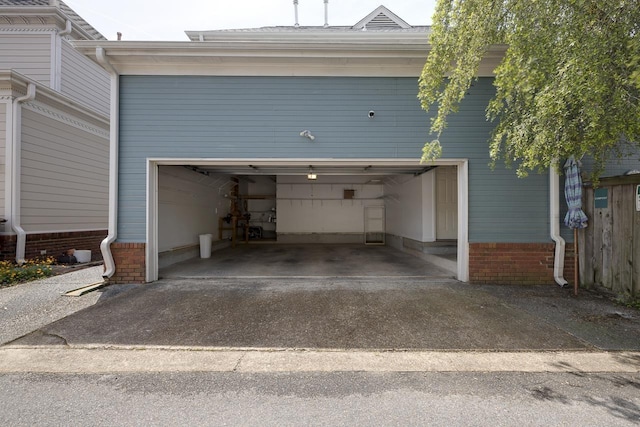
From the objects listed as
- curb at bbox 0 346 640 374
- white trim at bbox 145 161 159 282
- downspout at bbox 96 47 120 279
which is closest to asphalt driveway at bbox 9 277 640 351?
curb at bbox 0 346 640 374

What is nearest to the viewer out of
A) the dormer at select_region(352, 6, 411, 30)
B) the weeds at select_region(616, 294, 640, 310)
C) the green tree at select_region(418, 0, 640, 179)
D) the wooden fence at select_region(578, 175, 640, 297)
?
the green tree at select_region(418, 0, 640, 179)

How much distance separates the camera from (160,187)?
7352mm

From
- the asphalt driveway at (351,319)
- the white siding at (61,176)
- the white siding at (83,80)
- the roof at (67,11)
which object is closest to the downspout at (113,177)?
the asphalt driveway at (351,319)

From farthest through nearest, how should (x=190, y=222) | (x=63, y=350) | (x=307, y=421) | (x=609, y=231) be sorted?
(x=190, y=222) → (x=609, y=231) → (x=63, y=350) → (x=307, y=421)

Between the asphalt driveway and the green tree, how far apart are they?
7.09 ft

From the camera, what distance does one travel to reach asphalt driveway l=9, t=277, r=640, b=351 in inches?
134

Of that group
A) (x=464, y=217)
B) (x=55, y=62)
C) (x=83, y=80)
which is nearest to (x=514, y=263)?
(x=464, y=217)

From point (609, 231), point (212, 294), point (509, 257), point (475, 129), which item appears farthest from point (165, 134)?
point (609, 231)

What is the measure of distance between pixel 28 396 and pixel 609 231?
26.1ft

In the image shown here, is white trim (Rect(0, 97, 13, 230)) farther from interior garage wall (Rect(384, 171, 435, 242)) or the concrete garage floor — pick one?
interior garage wall (Rect(384, 171, 435, 242))

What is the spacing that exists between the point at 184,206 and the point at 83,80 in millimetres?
6210

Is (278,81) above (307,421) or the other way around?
above

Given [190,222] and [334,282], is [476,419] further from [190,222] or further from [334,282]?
[190,222]

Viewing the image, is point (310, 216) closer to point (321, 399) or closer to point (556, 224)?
point (556, 224)
